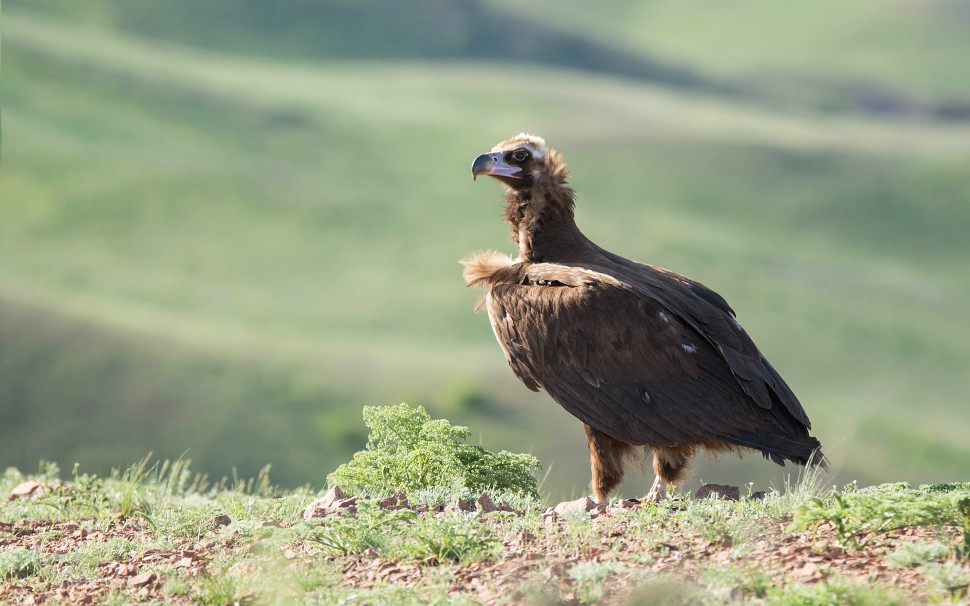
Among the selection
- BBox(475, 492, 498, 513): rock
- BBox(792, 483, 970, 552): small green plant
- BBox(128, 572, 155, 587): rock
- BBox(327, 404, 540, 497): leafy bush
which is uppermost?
BBox(327, 404, 540, 497): leafy bush

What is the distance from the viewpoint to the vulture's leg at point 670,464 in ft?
30.9

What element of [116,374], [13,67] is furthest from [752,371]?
[13,67]

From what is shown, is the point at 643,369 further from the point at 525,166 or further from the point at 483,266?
the point at 525,166

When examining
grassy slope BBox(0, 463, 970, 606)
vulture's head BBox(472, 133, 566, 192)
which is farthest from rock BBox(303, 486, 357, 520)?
vulture's head BBox(472, 133, 566, 192)

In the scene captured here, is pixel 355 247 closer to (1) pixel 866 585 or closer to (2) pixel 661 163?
(2) pixel 661 163

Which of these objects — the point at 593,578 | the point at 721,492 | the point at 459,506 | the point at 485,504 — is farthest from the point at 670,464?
the point at 593,578

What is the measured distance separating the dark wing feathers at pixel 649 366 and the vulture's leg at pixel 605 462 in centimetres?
27

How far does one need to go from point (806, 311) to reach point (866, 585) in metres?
56.1

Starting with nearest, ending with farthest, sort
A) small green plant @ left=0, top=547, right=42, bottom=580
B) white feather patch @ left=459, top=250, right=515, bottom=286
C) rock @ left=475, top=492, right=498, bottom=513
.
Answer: small green plant @ left=0, top=547, right=42, bottom=580 < rock @ left=475, top=492, right=498, bottom=513 < white feather patch @ left=459, top=250, right=515, bottom=286

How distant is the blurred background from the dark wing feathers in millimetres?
5492

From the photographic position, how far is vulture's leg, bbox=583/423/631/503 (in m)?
9.48

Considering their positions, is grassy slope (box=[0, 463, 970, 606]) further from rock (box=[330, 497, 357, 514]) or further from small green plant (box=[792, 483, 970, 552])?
rock (box=[330, 497, 357, 514])

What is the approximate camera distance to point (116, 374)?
141 ft

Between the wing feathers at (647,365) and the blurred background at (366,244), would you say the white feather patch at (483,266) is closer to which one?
the wing feathers at (647,365)
